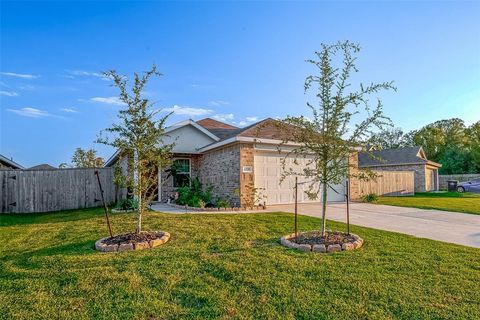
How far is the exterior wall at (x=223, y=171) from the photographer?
11.5m

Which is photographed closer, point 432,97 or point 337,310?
point 337,310

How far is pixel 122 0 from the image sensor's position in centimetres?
938

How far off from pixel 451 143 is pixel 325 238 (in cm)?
4616

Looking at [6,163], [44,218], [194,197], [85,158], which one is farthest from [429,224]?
[85,158]

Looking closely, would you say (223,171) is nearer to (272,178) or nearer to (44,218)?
(272,178)

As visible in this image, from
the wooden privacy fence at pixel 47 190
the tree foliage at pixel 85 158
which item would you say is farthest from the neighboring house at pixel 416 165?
the tree foliage at pixel 85 158

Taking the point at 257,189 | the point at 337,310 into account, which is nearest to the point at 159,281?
the point at 337,310

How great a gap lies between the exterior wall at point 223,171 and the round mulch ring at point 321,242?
5.49 metres

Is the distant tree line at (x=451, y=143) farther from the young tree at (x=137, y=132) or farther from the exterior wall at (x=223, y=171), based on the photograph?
the young tree at (x=137, y=132)

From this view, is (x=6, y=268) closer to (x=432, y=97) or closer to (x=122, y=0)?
(x=122, y=0)

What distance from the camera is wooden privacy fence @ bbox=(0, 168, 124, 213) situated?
12305 millimetres

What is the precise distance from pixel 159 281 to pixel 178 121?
10.7m

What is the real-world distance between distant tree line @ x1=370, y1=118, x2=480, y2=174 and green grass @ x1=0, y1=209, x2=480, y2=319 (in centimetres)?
3299

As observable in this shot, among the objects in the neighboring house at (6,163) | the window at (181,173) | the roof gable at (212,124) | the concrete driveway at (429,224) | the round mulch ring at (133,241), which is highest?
the roof gable at (212,124)
